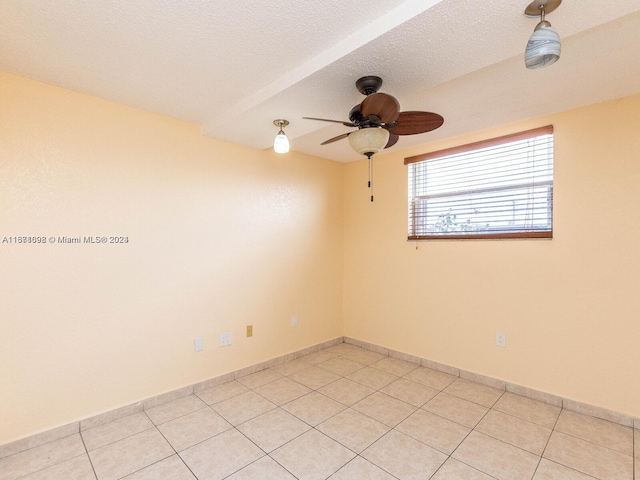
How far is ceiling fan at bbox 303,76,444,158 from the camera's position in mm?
1578

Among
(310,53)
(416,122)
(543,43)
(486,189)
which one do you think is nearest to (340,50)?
(310,53)

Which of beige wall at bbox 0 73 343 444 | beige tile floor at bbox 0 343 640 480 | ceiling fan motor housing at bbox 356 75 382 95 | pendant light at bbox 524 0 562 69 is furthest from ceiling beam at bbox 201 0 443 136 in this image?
beige tile floor at bbox 0 343 640 480

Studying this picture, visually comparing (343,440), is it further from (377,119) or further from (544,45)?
(544,45)

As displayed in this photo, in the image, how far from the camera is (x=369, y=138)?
173cm

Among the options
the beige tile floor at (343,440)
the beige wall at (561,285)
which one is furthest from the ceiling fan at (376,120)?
the beige tile floor at (343,440)

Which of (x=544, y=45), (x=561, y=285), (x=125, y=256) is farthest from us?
(x=561, y=285)

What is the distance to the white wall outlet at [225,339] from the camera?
288 cm

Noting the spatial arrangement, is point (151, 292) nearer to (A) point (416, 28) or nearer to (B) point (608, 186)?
(A) point (416, 28)

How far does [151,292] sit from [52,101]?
1.45 m

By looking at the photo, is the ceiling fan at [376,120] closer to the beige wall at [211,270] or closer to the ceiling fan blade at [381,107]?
the ceiling fan blade at [381,107]

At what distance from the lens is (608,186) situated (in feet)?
7.43

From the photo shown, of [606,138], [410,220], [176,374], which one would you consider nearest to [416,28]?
[606,138]

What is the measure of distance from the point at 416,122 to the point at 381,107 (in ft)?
1.22

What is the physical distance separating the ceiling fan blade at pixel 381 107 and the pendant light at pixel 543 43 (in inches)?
22.2
